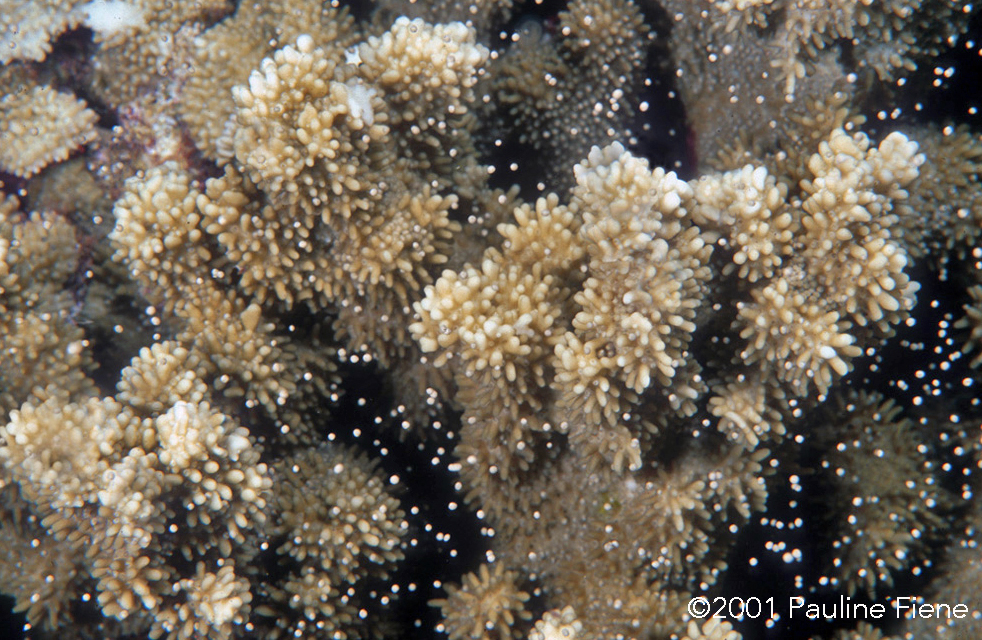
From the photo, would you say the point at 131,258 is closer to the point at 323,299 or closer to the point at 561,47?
the point at 323,299

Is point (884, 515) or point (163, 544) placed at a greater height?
point (884, 515)

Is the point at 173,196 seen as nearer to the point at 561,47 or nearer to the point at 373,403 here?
the point at 373,403

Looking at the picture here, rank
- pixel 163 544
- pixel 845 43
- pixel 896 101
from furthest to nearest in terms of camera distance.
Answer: pixel 896 101 < pixel 845 43 < pixel 163 544

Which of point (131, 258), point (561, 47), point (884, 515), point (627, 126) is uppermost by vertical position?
point (561, 47)

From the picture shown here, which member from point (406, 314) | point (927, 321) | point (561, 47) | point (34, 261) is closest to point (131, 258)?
point (34, 261)

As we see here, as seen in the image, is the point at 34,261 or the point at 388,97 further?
the point at 34,261

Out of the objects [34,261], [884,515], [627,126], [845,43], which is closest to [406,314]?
[627,126]

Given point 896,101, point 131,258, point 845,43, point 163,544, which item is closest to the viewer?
point 163,544
